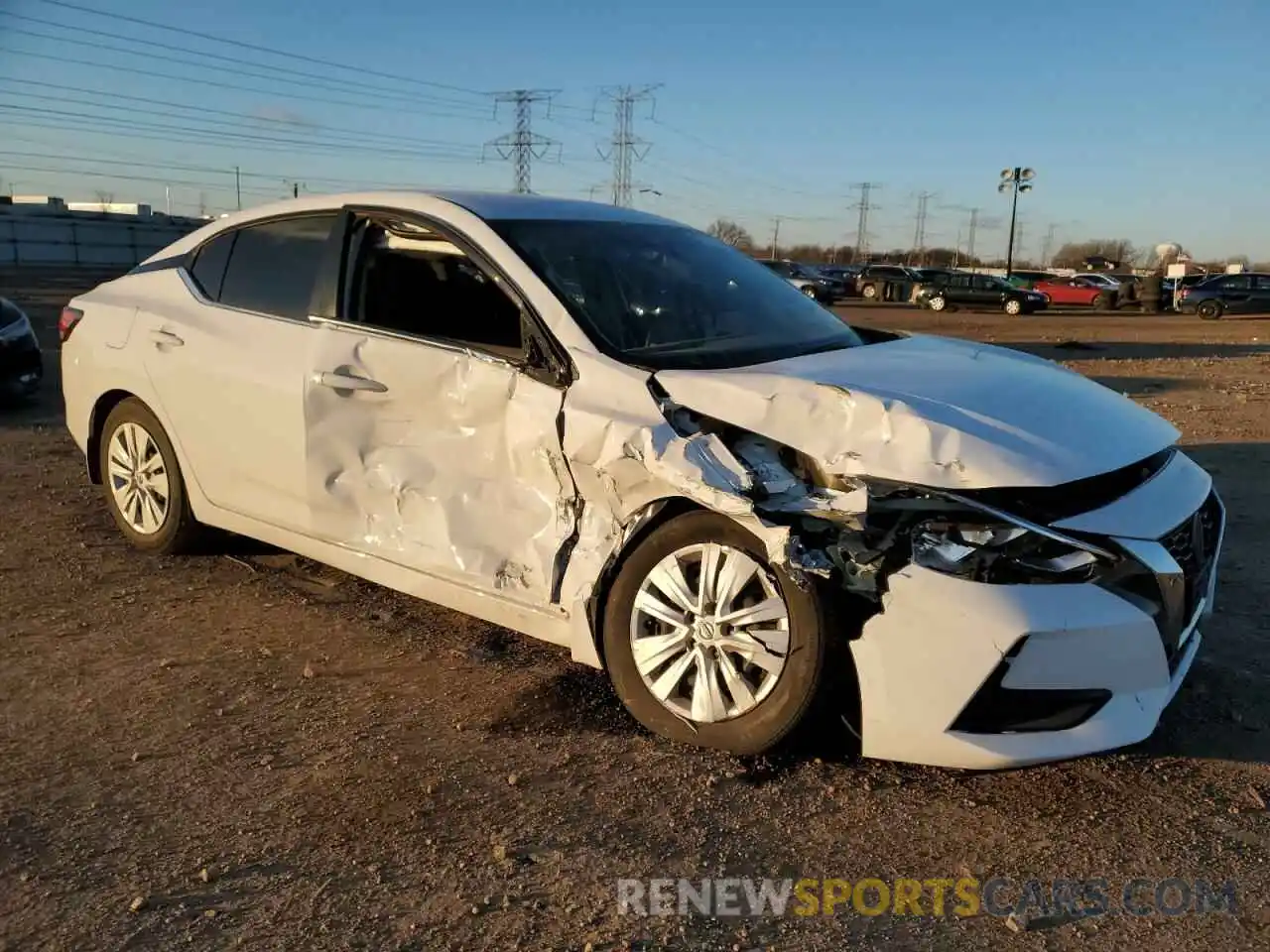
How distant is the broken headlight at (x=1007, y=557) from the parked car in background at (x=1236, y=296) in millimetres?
37645

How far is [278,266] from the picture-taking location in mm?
4613

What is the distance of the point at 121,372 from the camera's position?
5086 millimetres

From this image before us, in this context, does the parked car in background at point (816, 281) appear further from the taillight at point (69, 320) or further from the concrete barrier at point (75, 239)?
the taillight at point (69, 320)

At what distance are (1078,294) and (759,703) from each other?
42.5 meters

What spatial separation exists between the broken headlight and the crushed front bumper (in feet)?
0.10

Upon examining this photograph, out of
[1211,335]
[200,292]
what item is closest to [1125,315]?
[1211,335]

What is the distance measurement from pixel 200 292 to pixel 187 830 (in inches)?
111

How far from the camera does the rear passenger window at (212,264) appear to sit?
4.87 meters

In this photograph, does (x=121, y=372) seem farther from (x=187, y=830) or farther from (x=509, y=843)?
(x=509, y=843)

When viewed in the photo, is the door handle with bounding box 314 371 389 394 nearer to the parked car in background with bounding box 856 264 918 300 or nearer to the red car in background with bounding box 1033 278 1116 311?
the parked car in background with bounding box 856 264 918 300

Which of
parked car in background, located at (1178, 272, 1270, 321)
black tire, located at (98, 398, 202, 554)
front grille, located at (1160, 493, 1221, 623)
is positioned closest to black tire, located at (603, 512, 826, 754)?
front grille, located at (1160, 493, 1221, 623)

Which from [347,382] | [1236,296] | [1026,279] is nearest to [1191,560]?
[347,382]

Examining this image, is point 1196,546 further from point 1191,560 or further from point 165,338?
point 165,338

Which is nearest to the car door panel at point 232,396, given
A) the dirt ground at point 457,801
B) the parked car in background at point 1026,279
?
the dirt ground at point 457,801
